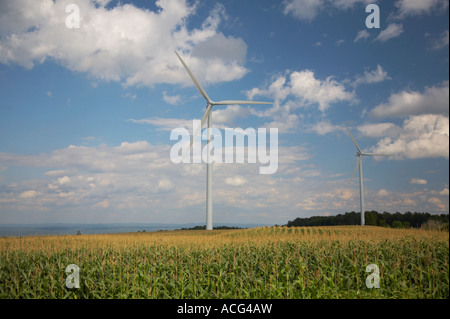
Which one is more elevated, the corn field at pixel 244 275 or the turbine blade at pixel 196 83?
the turbine blade at pixel 196 83

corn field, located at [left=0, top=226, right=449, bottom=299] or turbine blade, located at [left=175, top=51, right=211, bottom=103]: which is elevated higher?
turbine blade, located at [left=175, top=51, right=211, bottom=103]

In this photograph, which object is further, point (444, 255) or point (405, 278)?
point (444, 255)

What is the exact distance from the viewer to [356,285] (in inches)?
680

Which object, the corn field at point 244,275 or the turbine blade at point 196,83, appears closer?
the corn field at point 244,275

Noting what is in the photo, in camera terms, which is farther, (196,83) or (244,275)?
(196,83)

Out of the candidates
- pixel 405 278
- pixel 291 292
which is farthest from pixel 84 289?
pixel 405 278

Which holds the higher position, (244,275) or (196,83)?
(196,83)

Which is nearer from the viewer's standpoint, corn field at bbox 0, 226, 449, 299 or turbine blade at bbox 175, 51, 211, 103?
corn field at bbox 0, 226, 449, 299

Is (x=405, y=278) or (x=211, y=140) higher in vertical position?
(x=211, y=140)
